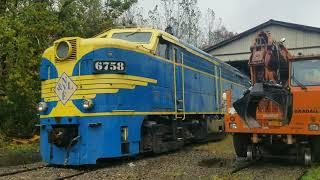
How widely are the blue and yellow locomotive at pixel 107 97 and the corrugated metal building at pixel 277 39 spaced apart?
15.6 m

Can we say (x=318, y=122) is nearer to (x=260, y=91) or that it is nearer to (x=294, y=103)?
(x=294, y=103)

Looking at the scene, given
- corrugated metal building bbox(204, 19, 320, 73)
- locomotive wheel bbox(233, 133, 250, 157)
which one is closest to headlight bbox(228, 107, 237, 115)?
locomotive wheel bbox(233, 133, 250, 157)

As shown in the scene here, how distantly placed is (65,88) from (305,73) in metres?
5.60

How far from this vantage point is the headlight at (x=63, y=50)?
10.6 meters

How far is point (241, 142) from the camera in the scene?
35.9ft

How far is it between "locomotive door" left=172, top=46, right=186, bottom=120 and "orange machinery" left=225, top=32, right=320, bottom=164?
2.47m

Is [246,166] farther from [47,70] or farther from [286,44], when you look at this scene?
[286,44]

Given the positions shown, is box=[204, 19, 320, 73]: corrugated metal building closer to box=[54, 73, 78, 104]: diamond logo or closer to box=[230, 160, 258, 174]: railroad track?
box=[230, 160, 258, 174]: railroad track

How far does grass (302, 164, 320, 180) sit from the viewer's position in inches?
330

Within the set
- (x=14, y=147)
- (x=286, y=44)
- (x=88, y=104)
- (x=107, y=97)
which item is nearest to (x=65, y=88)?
(x=88, y=104)

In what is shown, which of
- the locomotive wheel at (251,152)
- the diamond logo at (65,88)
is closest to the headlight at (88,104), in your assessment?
the diamond logo at (65,88)

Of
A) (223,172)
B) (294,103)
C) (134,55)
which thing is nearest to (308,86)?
(294,103)

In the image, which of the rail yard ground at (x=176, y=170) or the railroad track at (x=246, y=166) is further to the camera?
the railroad track at (x=246, y=166)

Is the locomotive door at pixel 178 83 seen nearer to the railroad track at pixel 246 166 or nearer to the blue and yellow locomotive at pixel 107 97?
the blue and yellow locomotive at pixel 107 97
